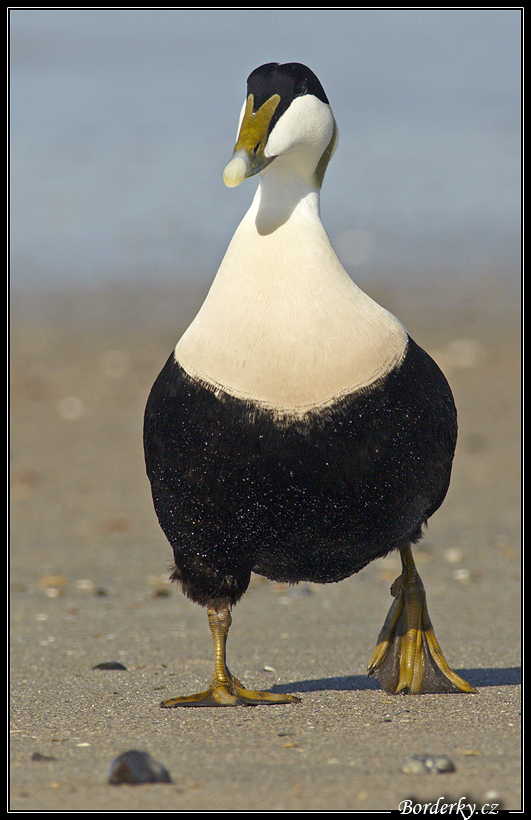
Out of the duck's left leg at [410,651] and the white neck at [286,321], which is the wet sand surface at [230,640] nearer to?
the duck's left leg at [410,651]

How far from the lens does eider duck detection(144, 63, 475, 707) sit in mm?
3906

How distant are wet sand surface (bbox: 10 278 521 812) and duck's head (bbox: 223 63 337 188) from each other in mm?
2059

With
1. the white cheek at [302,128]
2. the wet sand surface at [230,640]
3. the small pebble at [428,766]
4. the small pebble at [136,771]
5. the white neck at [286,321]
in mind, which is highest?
the white cheek at [302,128]

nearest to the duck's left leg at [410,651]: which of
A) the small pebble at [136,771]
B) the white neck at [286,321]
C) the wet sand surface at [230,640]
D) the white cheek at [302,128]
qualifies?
the wet sand surface at [230,640]

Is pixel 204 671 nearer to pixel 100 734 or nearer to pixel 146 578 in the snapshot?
pixel 100 734

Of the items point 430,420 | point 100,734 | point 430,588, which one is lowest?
point 430,588

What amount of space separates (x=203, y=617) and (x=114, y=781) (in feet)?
11.6

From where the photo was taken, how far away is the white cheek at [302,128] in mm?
4125

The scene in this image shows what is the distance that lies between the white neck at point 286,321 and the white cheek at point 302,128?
0.31 ft

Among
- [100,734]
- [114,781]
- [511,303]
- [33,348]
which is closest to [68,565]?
[100,734]

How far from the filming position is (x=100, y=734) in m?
3.86

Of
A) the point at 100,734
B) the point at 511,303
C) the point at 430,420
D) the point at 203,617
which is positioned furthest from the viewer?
the point at 511,303

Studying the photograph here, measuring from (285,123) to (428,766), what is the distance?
2.37m

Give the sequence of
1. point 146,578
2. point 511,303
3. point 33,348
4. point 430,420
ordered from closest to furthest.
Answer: point 430,420, point 146,578, point 33,348, point 511,303
